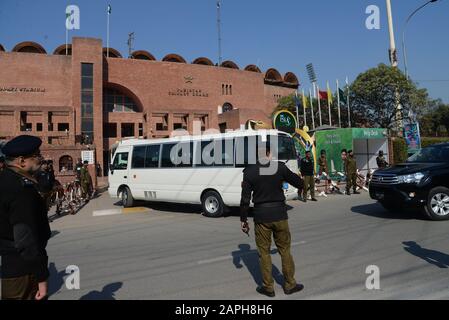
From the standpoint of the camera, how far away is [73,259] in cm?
658

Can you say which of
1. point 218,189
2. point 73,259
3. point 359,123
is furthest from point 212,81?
point 73,259

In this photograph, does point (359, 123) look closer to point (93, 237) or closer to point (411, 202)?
point (411, 202)

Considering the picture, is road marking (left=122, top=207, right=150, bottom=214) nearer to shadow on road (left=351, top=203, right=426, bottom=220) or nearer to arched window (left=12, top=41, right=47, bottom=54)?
shadow on road (left=351, top=203, right=426, bottom=220)

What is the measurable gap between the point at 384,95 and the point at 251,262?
28383 mm

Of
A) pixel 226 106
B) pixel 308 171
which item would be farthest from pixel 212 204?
pixel 226 106

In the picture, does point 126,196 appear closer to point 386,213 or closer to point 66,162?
point 386,213

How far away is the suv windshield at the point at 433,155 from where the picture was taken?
9312 mm

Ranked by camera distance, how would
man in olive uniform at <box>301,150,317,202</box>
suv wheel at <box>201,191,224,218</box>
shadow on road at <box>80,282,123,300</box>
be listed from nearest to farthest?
1. shadow on road at <box>80,282,123,300</box>
2. suv wheel at <box>201,191,224,218</box>
3. man in olive uniform at <box>301,150,317,202</box>

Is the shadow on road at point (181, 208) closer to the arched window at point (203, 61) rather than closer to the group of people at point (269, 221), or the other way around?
the group of people at point (269, 221)

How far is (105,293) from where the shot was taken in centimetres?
471

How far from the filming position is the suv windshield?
9.31 metres

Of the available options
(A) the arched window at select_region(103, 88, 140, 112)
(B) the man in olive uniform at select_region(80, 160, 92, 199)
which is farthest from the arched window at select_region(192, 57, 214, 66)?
(B) the man in olive uniform at select_region(80, 160, 92, 199)

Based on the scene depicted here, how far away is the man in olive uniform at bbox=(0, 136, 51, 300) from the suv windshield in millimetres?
9557
